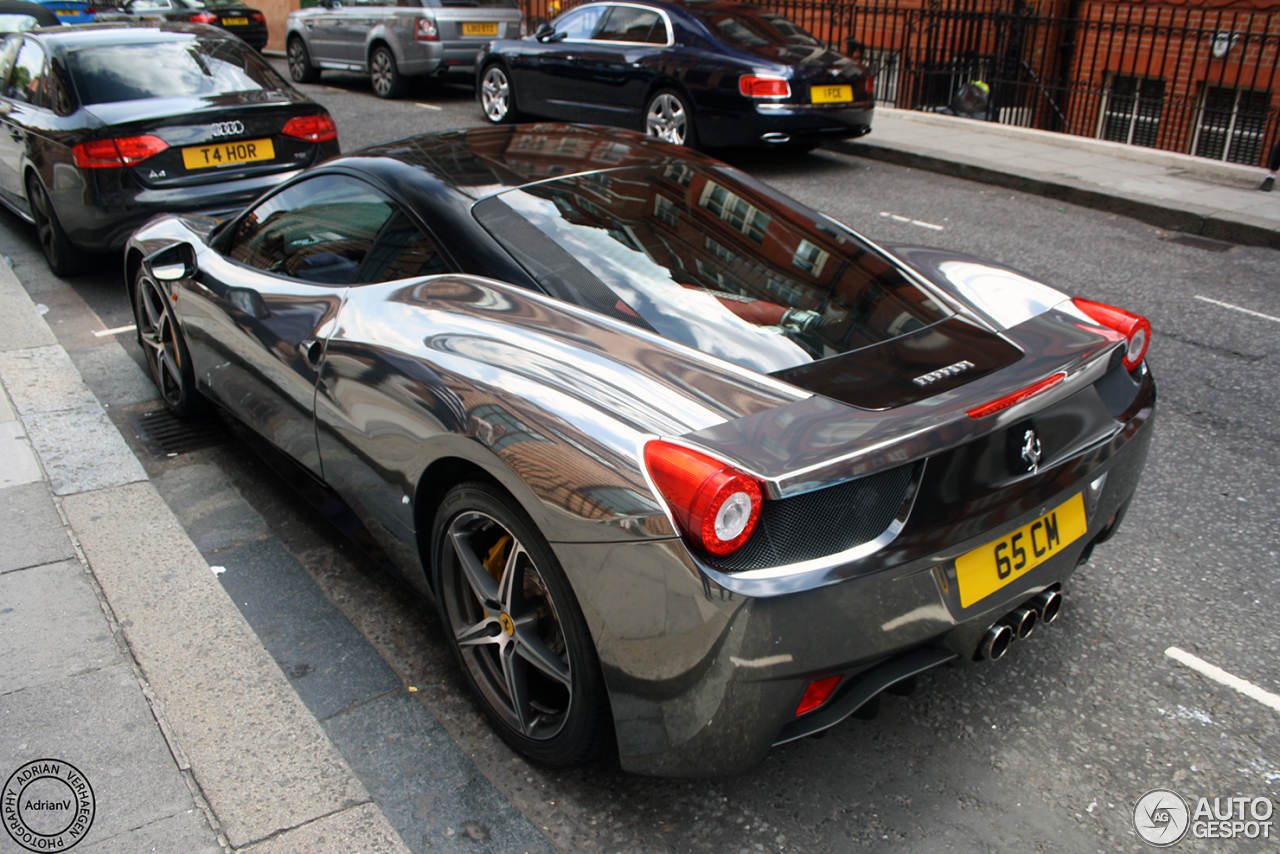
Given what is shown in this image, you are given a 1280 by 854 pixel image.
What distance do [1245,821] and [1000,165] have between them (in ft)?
27.8

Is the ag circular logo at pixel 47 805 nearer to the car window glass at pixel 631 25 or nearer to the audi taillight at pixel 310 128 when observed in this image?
the audi taillight at pixel 310 128

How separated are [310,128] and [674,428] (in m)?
5.50

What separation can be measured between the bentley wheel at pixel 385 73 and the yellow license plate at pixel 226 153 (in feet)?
28.4

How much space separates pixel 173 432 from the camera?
4551 mm

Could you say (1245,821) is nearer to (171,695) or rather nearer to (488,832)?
(488,832)

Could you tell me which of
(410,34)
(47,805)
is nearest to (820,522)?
(47,805)

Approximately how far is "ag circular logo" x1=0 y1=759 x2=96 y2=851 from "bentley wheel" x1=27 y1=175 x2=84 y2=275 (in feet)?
16.3

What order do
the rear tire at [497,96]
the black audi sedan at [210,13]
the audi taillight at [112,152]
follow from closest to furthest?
the audi taillight at [112,152] → the rear tire at [497,96] → the black audi sedan at [210,13]

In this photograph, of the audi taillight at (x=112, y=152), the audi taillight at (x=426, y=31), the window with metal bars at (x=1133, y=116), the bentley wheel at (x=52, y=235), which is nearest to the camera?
the audi taillight at (x=112, y=152)

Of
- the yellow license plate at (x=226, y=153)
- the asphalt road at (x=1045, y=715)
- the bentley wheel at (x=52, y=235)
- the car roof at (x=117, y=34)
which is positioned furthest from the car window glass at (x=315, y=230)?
the car roof at (x=117, y=34)

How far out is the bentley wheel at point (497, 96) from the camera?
1193 cm

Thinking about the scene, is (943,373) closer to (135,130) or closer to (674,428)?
(674,428)

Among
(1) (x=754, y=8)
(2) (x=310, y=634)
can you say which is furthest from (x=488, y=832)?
(1) (x=754, y=8)

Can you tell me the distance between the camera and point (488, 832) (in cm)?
234
